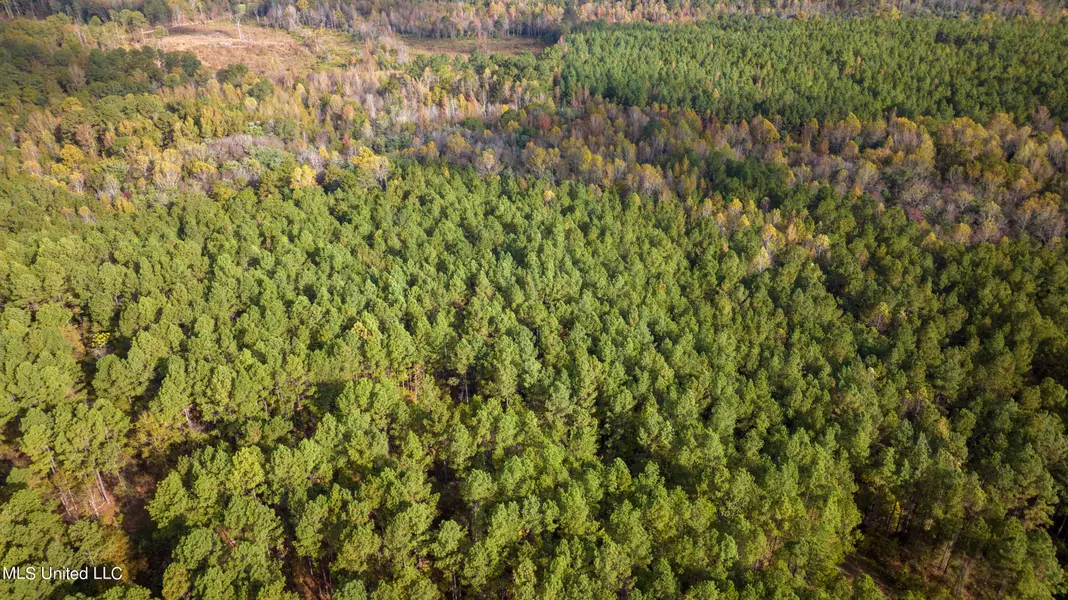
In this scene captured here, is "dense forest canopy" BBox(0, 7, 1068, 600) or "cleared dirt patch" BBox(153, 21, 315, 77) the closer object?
"dense forest canopy" BBox(0, 7, 1068, 600)

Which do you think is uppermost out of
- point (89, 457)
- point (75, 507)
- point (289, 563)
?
point (89, 457)

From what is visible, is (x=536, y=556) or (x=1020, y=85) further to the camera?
(x=1020, y=85)

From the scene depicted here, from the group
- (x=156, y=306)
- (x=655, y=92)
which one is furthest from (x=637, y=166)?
(x=156, y=306)

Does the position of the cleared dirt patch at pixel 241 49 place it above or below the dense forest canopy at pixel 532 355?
above

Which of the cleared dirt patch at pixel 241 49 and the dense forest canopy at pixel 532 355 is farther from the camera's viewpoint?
the cleared dirt patch at pixel 241 49

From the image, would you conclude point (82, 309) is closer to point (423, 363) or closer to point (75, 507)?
point (75, 507)
